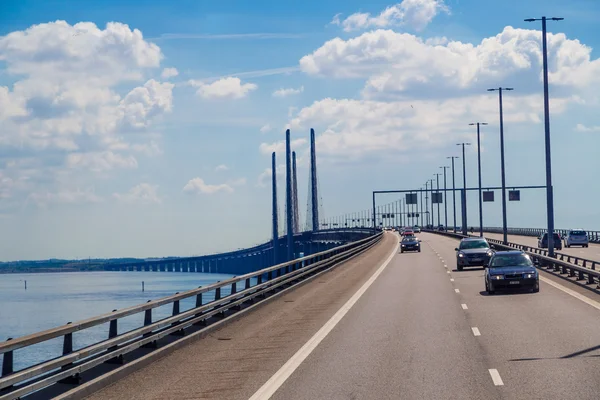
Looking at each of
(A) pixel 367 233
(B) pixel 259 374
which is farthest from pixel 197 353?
(A) pixel 367 233

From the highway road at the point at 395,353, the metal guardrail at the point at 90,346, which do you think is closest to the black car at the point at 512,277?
the highway road at the point at 395,353

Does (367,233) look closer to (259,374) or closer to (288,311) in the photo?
(288,311)

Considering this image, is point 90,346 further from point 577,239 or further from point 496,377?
A: point 577,239

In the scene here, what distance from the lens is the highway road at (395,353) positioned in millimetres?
13578

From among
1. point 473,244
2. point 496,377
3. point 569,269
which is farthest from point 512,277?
point 473,244

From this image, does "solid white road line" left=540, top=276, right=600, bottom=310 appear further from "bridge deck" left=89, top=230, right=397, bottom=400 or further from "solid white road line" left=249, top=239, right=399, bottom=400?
"bridge deck" left=89, top=230, right=397, bottom=400

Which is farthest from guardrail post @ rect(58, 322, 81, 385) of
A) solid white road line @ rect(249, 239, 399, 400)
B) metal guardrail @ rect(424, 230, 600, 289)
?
metal guardrail @ rect(424, 230, 600, 289)

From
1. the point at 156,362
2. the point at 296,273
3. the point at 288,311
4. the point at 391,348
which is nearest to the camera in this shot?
the point at 156,362

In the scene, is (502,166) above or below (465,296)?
above

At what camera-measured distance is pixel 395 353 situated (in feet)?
57.8

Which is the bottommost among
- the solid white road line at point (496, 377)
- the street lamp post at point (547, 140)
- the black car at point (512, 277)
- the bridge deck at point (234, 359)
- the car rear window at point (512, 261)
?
the bridge deck at point (234, 359)

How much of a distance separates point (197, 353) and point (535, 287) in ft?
59.7

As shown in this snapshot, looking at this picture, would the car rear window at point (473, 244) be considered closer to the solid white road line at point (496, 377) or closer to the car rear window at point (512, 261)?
the car rear window at point (512, 261)

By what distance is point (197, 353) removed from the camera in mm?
18453
